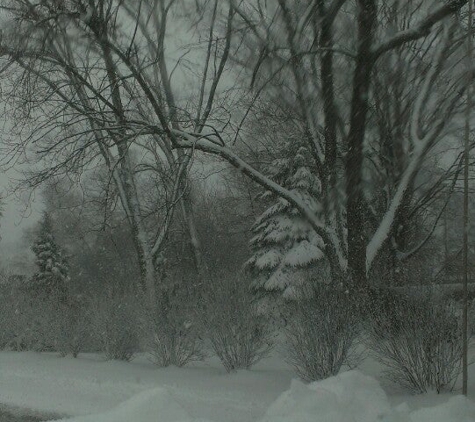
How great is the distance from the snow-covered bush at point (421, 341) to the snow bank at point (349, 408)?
5.45 ft

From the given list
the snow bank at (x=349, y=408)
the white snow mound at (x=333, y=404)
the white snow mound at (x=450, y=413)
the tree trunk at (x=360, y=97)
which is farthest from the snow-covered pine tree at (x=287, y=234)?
the white snow mound at (x=450, y=413)

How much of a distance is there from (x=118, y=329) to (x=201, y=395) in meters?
3.96

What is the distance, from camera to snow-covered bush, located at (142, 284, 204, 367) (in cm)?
1084

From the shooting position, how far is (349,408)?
592 centimetres

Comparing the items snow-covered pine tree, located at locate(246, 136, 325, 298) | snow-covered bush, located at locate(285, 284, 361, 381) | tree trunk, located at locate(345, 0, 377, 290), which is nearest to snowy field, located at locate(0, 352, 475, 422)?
snow-covered bush, located at locate(285, 284, 361, 381)

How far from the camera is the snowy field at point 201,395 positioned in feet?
19.0

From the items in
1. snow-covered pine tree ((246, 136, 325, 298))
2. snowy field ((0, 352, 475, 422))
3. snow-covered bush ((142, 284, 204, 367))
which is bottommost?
snowy field ((0, 352, 475, 422))

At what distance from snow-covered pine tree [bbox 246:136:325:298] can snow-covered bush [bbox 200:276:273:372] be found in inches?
344

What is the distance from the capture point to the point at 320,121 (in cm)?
943

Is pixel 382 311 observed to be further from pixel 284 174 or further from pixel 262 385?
pixel 284 174

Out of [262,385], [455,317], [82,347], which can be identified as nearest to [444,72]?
[455,317]

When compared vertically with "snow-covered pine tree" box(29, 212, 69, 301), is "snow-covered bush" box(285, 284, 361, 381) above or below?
below

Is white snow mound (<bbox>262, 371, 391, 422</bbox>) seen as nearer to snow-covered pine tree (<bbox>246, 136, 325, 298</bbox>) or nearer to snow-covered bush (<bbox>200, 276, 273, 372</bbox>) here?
snow-covered bush (<bbox>200, 276, 273, 372</bbox>)

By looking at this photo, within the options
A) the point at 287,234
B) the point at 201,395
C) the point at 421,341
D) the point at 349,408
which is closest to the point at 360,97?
the point at 421,341
